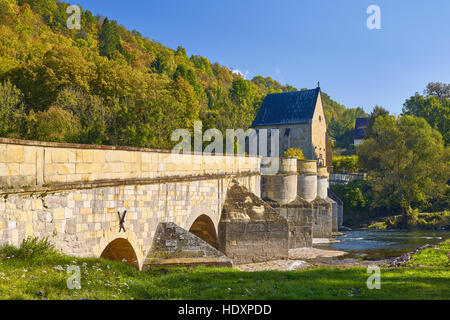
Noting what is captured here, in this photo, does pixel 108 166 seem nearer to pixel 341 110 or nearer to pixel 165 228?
pixel 165 228

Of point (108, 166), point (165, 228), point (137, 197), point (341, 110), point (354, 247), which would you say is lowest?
point (354, 247)

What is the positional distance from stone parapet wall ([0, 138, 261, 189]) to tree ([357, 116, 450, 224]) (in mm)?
35911

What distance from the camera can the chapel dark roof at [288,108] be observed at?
52781 mm

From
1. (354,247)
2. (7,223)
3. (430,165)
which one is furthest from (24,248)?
(430,165)

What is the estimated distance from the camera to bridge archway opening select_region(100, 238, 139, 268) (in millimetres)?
11500

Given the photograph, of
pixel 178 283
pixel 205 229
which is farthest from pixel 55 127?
pixel 178 283

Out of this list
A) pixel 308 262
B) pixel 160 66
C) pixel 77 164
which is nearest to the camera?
pixel 77 164

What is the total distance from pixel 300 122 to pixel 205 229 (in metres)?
36.2

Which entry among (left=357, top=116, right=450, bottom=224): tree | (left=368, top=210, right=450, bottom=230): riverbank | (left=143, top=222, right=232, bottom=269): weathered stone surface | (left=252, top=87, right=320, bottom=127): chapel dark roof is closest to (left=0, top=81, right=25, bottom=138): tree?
(left=143, top=222, right=232, bottom=269): weathered stone surface

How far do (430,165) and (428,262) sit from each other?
32.1 meters

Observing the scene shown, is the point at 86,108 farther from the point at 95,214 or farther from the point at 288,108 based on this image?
the point at 288,108

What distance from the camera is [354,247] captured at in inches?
1142

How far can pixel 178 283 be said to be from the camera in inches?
366
